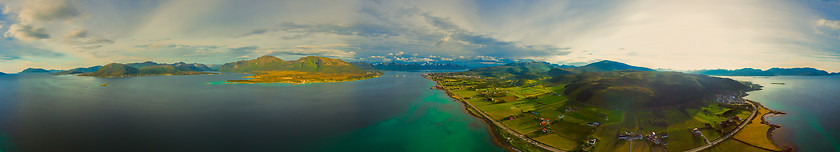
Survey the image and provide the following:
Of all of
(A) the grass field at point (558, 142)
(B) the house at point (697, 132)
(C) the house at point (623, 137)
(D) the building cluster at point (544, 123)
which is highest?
(D) the building cluster at point (544, 123)

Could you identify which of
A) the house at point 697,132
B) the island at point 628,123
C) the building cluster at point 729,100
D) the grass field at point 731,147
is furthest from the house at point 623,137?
the building cluster at point 729,100

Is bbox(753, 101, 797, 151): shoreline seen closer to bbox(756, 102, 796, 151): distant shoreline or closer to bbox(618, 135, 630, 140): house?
bbox(756, 102, 796, 151): distant shoreline

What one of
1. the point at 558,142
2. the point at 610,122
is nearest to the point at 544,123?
the point at 558,142

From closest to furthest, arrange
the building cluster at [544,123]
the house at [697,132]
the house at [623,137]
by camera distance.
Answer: the house at [623,137]
the house at [697,132]
the building cluster at [544,123]

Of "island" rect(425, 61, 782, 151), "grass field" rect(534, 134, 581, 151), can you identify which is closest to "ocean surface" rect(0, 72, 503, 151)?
"island" rect(425, 61, 782, 151)

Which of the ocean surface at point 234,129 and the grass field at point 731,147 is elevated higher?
the ocean surface at point 234,129

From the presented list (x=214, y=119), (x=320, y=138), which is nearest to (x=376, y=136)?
(x=320, y=138)

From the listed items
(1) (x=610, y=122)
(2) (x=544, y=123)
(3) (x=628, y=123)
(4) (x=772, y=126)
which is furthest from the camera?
(1) (x=610, y=122)

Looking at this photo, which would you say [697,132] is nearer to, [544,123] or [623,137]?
[623,137]

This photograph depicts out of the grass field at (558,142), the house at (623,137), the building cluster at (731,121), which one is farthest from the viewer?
the building cluster at (731,121)

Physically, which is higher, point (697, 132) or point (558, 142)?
point (697, 132)

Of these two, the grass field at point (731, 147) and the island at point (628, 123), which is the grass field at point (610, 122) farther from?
the grass field at point (731, 147)
